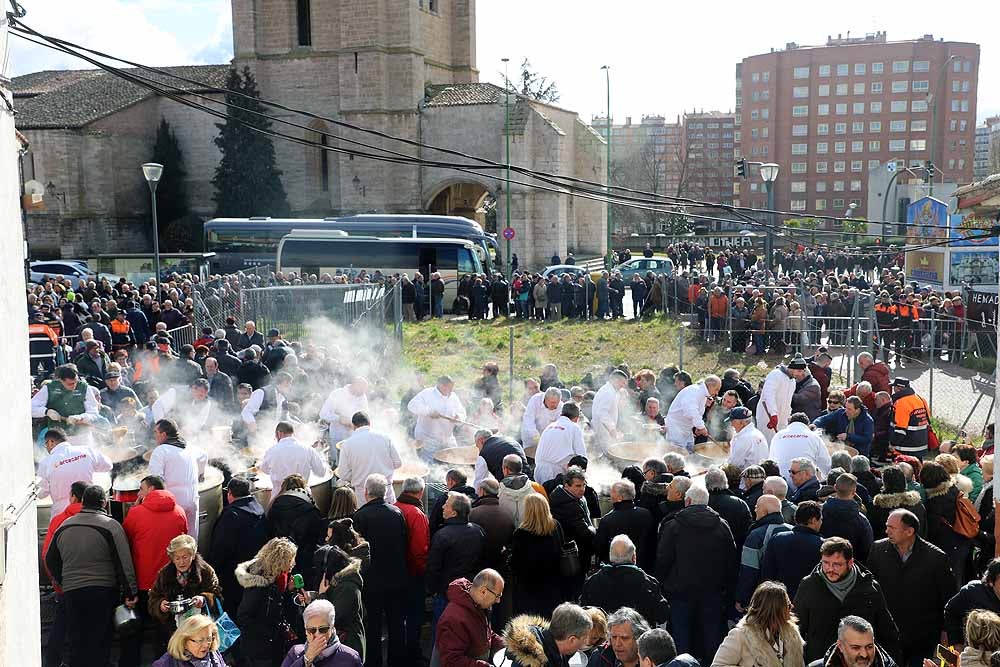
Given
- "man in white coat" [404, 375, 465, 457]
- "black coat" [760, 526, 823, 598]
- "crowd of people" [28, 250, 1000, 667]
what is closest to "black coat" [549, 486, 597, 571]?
"crowd of people" [28, 250, 1000, 667]

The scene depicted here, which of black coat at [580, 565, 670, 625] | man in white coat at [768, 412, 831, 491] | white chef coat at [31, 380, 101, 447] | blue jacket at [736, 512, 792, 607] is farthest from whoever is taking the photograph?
white chef coat at [31, 380, 101, 447]

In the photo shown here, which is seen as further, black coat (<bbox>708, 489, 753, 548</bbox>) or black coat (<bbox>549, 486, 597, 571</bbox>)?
black coat (<bbox>549, 486, 597, 571</bbox>)

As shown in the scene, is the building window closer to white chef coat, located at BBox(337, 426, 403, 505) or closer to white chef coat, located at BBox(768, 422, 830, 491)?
white chef coat, located at BBox(337, 426, 403, 505)

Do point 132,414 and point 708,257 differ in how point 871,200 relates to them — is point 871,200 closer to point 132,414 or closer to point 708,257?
point 708,257

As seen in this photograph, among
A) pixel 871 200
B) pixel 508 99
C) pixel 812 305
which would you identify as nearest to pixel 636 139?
pixel 871 200

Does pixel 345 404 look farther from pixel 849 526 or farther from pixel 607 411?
pixel 849 526

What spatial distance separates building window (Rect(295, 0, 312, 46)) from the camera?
47281 mm

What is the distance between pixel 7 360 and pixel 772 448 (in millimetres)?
6600

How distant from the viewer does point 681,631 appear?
6.93m

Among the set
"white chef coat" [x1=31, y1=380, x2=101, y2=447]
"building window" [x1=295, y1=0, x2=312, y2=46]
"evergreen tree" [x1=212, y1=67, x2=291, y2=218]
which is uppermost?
"building window" [x1=295, y1=0, x2=312, y2=46]

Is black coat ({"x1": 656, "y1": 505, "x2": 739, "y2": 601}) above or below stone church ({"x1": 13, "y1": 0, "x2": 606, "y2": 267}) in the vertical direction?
below

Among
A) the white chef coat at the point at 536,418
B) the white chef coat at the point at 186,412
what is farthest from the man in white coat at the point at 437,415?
the white chef coat at the point at 186,412

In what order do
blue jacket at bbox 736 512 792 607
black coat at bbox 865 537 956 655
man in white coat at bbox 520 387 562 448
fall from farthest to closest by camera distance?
man in white coat at bbox 520 387 562 448 → blue jacket at bbox 736 512 792 607 → black coat at bbox 865 537 956 655

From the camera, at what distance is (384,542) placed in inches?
276
